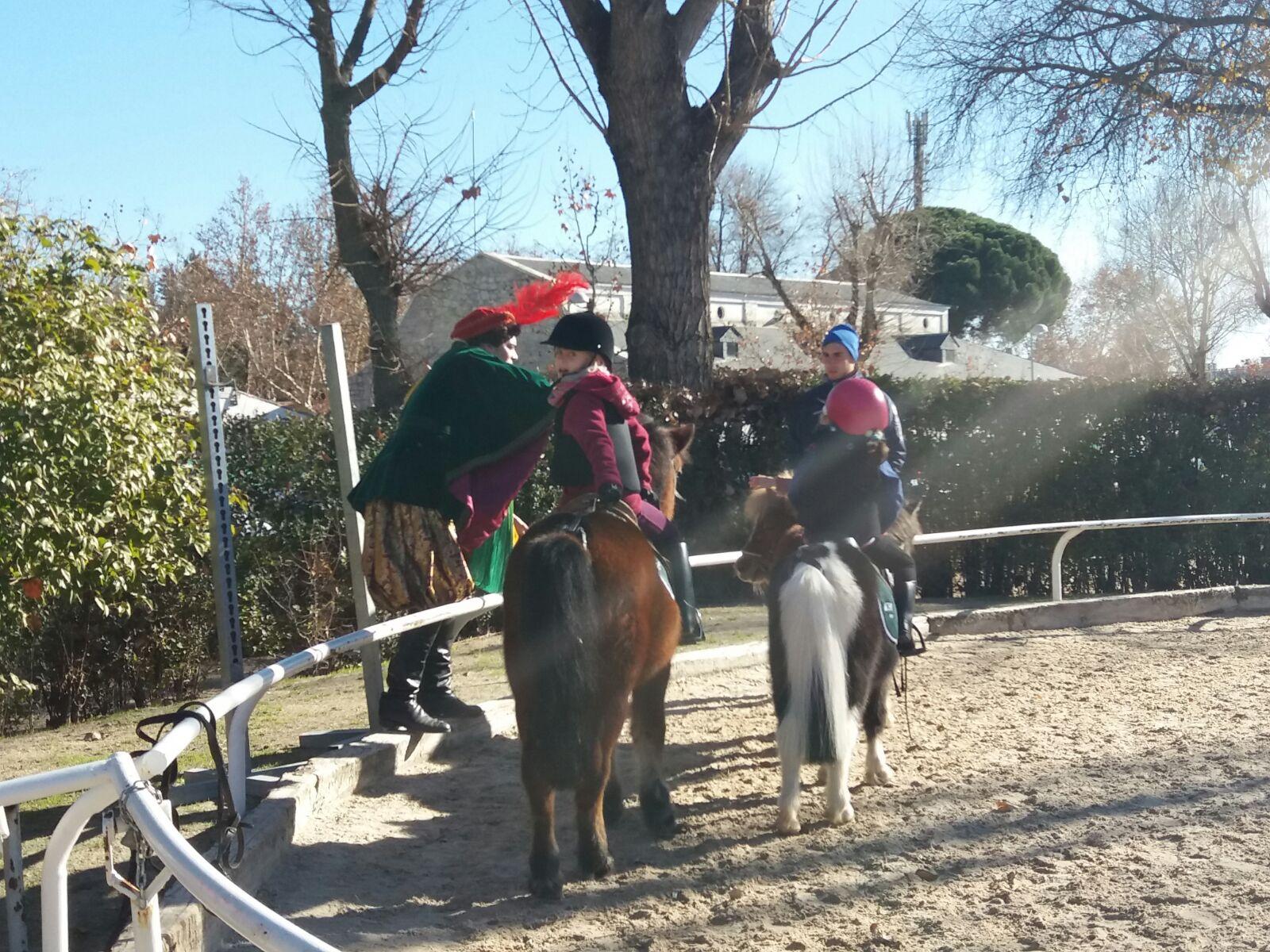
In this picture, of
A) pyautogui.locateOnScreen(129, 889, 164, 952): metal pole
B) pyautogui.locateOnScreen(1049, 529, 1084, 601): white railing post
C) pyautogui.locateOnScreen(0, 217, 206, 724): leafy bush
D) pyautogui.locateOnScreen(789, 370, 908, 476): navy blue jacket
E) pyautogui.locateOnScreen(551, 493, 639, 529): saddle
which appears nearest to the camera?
pyautogui.locateOnScreen(129, 889, 164, 952): metal pole

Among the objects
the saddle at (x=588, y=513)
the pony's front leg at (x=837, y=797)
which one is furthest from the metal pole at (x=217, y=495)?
the pony's front leg at (x=837, y=797)

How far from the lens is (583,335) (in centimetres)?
494

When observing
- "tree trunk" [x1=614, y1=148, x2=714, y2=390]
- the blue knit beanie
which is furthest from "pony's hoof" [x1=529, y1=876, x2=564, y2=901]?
A: "tree trunk" [x1=614, y1=148, x2=714, y2=390]

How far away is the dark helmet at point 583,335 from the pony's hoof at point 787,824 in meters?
1.99

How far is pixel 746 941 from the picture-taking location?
391 cm

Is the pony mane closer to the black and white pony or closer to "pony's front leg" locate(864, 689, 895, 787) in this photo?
the black and white pony

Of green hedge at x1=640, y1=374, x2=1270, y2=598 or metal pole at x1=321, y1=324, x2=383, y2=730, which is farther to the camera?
green hedge at x1=640, y1=374, x2=1270, y2=598

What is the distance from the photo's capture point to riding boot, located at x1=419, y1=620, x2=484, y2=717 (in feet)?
20.7

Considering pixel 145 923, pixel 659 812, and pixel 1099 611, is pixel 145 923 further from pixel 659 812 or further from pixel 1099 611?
pixel 1099 611

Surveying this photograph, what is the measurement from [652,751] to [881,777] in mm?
1217

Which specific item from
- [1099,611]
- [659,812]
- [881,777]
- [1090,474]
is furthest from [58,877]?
[1090,474]

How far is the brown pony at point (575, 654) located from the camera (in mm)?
4203

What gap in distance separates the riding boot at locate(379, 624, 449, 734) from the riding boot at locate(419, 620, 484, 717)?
27cm

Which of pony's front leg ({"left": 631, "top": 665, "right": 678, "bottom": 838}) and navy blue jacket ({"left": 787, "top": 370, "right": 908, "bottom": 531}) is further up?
navy blue jacket ({"left": 787, "top": 370, "right": 908, "bottom": 531})
